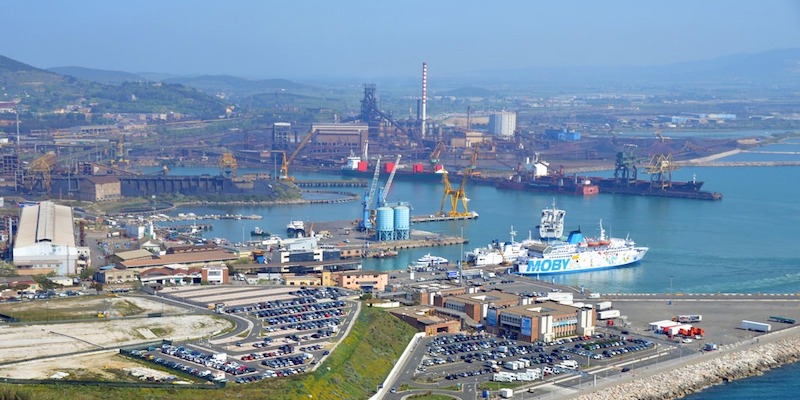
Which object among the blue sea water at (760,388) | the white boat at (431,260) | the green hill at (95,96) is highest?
the green hill at (95,96)

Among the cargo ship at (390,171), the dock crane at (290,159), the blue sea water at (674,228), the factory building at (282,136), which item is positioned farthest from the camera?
the factory building at (282,136)

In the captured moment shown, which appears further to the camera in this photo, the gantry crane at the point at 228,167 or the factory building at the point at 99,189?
the gantry crane at the point at 228,167

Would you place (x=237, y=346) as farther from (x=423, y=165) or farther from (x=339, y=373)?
(x=423, y=165)

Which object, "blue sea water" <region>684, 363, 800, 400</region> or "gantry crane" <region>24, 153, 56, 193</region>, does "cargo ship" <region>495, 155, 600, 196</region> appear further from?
"blue sea water" <region>684, 363, 800, 400</region>

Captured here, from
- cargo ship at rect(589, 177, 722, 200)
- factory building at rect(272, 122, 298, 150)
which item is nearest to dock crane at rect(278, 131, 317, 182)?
factory building at rect(272, 122, 298, 150)

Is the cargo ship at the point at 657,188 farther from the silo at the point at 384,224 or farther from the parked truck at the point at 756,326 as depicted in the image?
the parked truck at the point at 756,326

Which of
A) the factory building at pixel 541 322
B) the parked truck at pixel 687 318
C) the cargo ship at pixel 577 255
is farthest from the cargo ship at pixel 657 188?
the factory building at pixel 541 322
